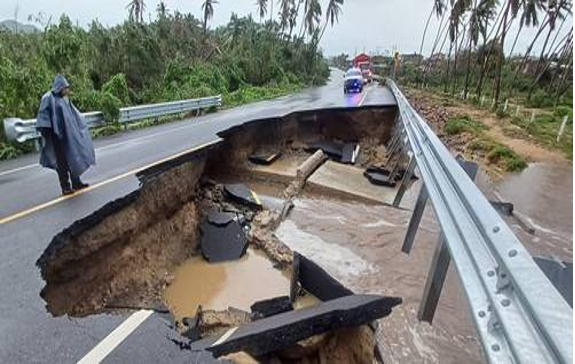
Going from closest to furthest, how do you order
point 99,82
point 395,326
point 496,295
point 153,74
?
point 496,295
point 395,326
point 99,82
point 153,74

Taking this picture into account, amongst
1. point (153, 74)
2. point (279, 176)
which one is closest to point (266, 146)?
point (279, 176)

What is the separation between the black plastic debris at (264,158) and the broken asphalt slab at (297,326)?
8501mm

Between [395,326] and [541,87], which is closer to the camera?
[395,326]

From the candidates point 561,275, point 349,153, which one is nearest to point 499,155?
point 349,153

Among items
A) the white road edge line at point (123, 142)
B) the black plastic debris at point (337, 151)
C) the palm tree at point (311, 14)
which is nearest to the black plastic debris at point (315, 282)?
the white road edge line at point (123, 142)

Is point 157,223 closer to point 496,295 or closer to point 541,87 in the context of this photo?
point 496,295

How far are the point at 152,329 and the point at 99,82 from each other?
1989cm

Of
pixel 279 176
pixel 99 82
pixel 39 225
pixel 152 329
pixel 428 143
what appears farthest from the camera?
pixel 99 82

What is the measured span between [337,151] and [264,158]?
11.6 ft

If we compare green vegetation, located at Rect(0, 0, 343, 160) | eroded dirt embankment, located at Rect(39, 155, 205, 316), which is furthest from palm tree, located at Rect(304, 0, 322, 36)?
eroded dirt embankment, located at Rect(39, 155, 205, 316)

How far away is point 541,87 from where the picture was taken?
40.7m

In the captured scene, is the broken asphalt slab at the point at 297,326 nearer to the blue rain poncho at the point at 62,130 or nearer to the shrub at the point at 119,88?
the blue rain poncho at the point at 62,130

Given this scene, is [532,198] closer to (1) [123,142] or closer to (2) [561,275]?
(2) [561,275]

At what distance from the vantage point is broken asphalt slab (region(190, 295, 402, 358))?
13.6ft
